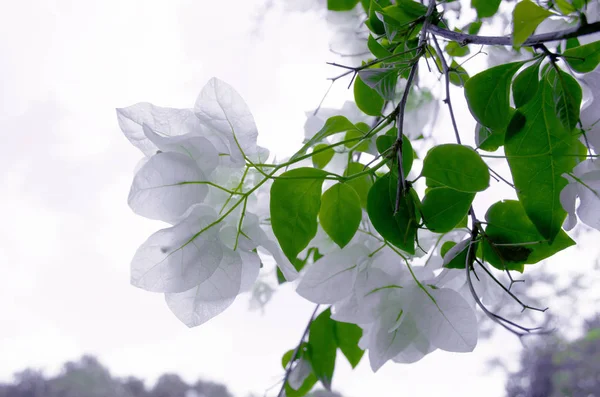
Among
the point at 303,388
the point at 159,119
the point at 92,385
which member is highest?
the point at 159,119

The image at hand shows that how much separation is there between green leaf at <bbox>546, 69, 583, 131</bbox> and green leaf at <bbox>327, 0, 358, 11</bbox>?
0.54 feet

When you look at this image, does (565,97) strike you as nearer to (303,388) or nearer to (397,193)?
(397,193)

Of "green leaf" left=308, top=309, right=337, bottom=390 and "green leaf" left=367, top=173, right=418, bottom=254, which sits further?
"green leaf" left=308, top=309, right=337, bottom=390

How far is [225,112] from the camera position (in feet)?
0.70

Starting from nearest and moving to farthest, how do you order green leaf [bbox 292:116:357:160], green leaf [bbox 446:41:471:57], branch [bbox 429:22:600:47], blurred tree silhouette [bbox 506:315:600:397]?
branch [bbox 429:22:600:47]
green leaf [bbox 292:116:357:160]
green leaf [bbox 446:41:471:57]
blurred tree silhouette [bbox 506:315:600:397]

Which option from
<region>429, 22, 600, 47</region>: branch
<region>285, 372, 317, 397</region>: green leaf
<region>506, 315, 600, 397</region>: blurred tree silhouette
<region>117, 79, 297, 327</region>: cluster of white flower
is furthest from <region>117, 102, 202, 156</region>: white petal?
<region>506, 315, 600, 397</region>: blurred tree silhouette

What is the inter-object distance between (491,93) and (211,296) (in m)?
0.13

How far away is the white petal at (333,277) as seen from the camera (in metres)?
0.26

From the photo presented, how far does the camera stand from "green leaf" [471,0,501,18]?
A: 0.28 metres

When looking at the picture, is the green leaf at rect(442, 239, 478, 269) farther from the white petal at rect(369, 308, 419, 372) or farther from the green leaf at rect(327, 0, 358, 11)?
the green leaf at rect(327, 0, 358, 11)

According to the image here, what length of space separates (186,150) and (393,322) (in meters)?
0.12

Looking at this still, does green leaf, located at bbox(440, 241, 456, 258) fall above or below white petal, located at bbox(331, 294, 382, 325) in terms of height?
above

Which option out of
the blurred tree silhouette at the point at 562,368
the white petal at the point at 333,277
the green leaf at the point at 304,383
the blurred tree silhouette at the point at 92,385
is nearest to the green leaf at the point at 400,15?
the white petal at the point at 333,277

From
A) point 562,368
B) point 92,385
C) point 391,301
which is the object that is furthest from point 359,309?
point 562,368
